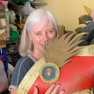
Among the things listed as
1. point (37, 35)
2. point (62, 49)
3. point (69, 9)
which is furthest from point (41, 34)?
point (69, 9)

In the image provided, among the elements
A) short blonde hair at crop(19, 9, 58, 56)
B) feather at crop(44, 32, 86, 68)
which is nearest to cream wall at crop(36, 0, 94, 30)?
short blonde hair at crop(19, 9, 58, 56)

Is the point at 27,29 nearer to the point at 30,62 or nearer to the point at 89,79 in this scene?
the point at 30,62

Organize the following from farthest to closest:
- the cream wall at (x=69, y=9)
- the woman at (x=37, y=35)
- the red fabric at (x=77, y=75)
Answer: the cream wall at (x=69, y=9) < the woman at (x=37, y=35) < the red fabric at (x=77, y=75)

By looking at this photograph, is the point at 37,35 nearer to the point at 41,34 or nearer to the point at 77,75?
the point at 41,34

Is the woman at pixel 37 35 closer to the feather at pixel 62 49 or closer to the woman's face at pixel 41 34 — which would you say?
the woman's face at pixel 41 34

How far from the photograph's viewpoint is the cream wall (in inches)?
109

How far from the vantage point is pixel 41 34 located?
1136mm

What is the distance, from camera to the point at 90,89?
2.67ft

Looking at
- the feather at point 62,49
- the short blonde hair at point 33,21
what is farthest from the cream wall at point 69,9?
the feather at point 62,49

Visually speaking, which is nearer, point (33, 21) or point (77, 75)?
point (77, 75)

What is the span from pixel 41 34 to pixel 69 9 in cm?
181

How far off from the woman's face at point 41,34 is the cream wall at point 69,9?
1.61 meters

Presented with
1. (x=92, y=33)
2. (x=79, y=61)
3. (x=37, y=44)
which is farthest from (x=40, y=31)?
(x=79, y=61)

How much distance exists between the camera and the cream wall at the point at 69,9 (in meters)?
2.76
